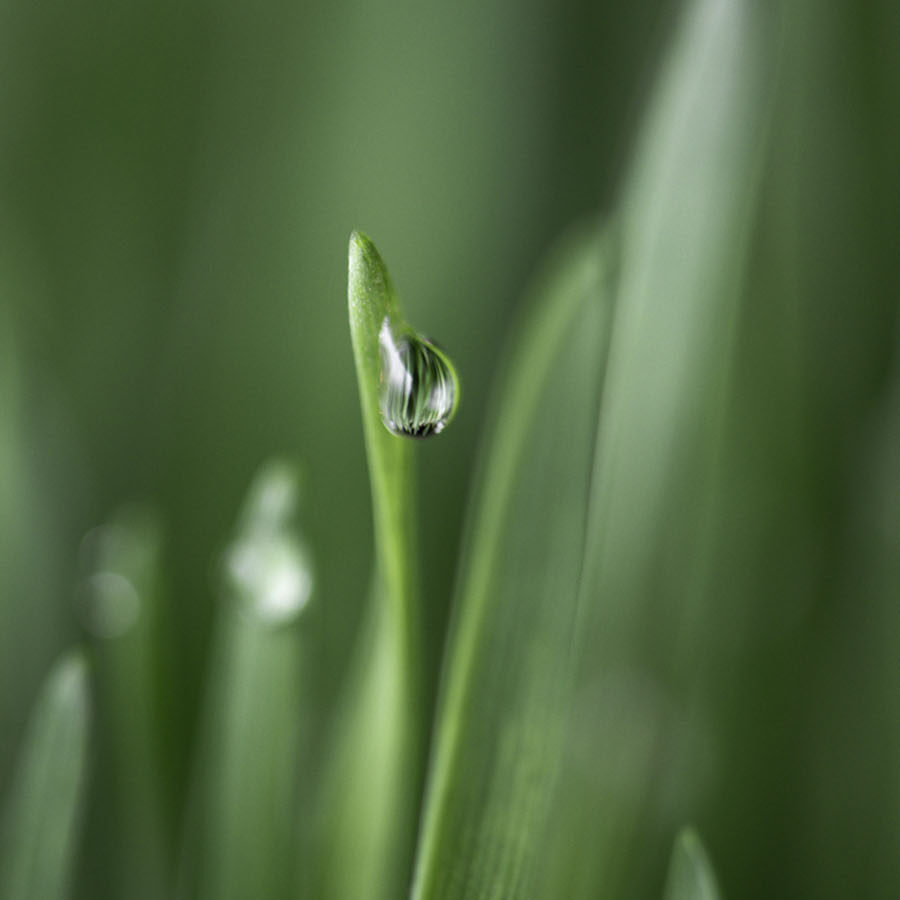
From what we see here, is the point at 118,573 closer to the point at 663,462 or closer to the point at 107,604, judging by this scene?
the point at 107,604

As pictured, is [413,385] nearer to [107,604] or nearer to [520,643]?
[520,643]

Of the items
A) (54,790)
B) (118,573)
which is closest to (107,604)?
(118,573)

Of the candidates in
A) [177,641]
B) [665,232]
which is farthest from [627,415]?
[177,641]

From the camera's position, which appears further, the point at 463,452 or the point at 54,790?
the point at 463,452

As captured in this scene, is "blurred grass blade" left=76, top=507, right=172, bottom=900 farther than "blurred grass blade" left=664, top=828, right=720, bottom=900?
Yes

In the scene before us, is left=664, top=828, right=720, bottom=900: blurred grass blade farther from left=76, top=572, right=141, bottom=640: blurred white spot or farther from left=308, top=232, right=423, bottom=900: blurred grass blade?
left=76, top=572, right=141, bottom=640: blurred white spot

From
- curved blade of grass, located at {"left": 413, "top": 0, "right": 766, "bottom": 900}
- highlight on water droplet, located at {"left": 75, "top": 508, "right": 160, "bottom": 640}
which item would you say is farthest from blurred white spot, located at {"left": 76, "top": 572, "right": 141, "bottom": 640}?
curved blade of grass, located at {"left": 413, "top": 0, "right": 766, "bottom": 900}

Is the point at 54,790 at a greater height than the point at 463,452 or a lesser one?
lesser
